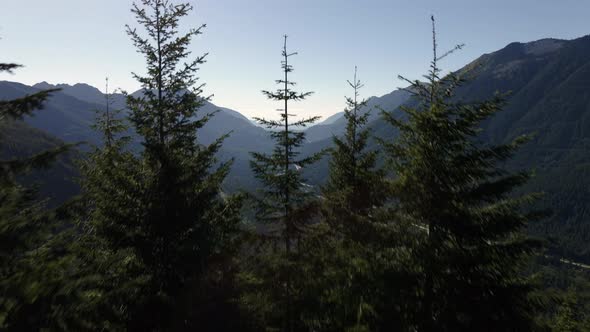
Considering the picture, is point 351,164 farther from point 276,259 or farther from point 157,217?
point 157,217

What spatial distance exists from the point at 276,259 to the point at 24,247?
11.0 m

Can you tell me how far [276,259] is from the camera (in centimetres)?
1517

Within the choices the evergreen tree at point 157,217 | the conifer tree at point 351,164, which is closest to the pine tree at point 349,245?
the conifer tree at point 351,164

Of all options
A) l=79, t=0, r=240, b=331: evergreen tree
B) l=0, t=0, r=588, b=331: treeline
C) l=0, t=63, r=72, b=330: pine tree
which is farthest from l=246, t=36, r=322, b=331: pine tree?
l=0, t=63, r=72, b=330: pine tree

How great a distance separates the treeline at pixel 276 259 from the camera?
17.7 ft

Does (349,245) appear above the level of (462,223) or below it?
below

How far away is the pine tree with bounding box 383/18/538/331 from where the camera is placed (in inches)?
309

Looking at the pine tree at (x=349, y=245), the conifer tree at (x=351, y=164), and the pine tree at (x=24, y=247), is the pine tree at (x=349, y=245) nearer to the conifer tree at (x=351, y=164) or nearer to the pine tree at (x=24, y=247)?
the conifer tree at (x=351, y=164)

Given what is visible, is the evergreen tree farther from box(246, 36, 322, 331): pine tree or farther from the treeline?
box(246, 36, 322, 331): pine tree

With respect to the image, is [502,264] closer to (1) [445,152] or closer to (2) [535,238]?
(2) [535,238]

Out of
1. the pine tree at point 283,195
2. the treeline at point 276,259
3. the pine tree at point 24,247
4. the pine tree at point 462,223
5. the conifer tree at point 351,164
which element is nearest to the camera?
the pine tree at point 24,247

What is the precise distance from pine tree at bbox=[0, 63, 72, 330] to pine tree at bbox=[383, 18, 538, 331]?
7586 millimetres

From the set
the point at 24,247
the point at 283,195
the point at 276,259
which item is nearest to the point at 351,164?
the point at 283,195

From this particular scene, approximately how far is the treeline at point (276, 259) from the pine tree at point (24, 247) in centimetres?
2
